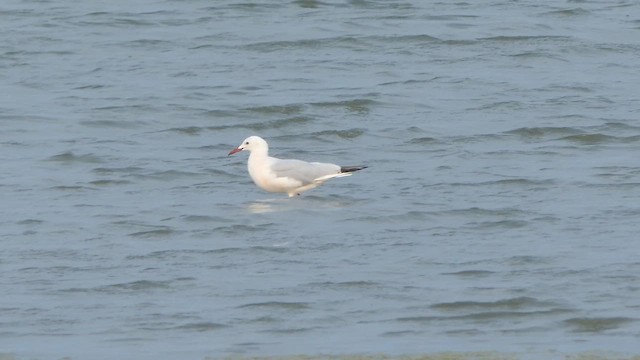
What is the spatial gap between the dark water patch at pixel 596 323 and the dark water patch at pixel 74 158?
6.71 m

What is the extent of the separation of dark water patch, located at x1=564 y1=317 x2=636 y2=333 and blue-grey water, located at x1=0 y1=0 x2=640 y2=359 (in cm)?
2

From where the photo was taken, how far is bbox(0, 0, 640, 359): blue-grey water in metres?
9.32

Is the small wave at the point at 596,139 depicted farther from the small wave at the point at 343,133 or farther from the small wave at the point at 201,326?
the small wave at the point at 201,326

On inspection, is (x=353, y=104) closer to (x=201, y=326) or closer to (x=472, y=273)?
(x=472, y=273)

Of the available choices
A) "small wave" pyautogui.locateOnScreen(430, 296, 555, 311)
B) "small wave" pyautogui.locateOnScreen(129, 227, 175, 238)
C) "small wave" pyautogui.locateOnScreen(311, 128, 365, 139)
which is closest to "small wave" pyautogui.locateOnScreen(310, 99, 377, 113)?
"small wave" pyautogui.locateOnScreen(311, 128, 365, 139)

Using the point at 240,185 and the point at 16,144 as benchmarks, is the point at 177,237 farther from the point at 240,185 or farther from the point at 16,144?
the point at 16,144

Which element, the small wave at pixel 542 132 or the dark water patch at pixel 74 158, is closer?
the dark water patch at pixel 74 158

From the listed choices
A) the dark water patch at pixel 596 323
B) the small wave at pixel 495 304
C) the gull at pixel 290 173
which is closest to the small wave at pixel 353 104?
the gull at pixel 290 173

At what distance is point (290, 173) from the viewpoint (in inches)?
532

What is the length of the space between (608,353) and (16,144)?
8453 mm

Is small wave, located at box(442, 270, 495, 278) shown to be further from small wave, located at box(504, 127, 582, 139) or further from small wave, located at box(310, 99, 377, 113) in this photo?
small wave, located at box(310, 99, 377, 113)

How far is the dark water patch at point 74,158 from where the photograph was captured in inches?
584

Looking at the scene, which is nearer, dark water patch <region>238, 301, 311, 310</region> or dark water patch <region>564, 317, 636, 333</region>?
dark water patch <region>564, 317, 636, 333</region>

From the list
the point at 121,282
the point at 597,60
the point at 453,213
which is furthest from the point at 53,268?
the point at 597,60
